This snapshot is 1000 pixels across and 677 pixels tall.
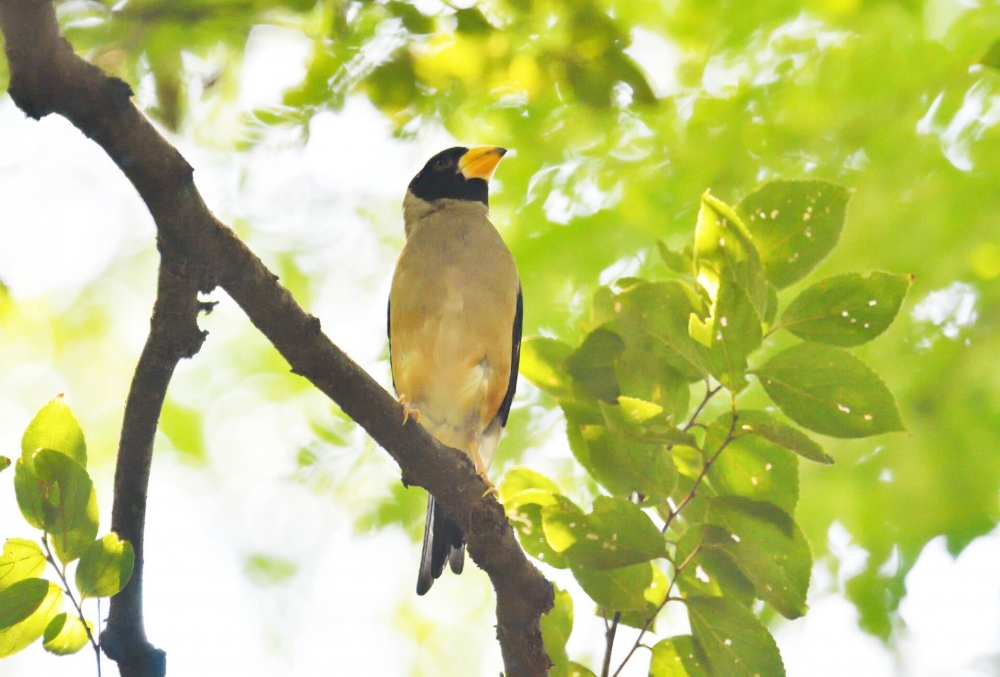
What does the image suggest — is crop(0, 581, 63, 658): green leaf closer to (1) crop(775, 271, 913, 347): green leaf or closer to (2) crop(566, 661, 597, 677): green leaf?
(2) crop(566, 661, 597, 677): green leaf

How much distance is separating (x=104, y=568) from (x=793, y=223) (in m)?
1.79

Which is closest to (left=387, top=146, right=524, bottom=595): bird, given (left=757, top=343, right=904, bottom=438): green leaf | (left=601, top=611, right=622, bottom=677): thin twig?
(left=601, top=611, right=622, bottom=677): thin twig

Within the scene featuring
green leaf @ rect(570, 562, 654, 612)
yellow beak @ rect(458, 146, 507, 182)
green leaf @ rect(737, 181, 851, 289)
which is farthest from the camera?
yellow beak @ rect(458, 146, 507, 182)

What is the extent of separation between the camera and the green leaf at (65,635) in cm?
181

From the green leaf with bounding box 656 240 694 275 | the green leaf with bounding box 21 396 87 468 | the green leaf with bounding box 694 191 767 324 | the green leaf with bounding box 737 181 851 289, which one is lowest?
the green leaf with bounding box 21 396 87 468

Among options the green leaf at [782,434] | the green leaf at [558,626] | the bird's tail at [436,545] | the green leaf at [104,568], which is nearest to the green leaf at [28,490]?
the green leaf at [104,568]

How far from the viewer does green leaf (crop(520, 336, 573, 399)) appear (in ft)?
9.02

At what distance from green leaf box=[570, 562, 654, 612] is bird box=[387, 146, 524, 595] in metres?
1.46

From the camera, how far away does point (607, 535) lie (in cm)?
215

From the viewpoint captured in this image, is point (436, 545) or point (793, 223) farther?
point (436, 545)

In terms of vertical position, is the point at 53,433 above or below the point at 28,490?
above

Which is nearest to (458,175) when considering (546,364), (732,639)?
(546,364)

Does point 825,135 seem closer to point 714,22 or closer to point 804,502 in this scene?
point 714,22

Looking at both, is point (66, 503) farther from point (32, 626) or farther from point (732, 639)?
point (732, 639)
